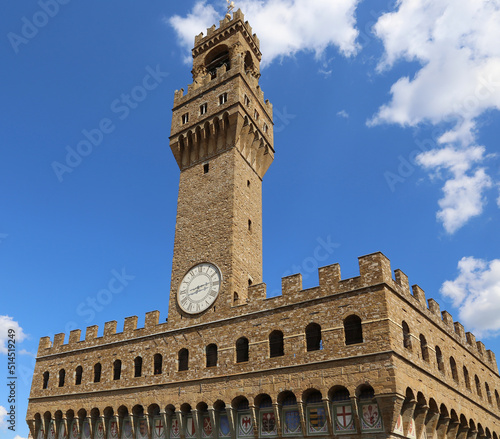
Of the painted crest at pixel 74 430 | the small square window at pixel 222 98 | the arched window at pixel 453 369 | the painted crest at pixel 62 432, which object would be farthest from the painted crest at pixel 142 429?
the small square window at pixel 222 98

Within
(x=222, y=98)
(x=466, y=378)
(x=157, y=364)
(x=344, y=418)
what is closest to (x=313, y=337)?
(x=344, y=418)

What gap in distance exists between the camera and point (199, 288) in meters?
28.8

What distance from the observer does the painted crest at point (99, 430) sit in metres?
28.5

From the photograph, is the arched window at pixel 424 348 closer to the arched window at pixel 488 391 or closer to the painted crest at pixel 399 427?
the painted crest at pixel 399 427

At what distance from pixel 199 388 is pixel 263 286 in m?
6.63

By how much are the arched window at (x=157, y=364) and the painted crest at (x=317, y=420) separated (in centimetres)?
1009

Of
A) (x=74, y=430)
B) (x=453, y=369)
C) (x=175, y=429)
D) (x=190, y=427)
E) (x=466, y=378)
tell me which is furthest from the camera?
(x=74, y=430)

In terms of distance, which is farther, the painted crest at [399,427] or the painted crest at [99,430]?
the painted crest at [99,430]

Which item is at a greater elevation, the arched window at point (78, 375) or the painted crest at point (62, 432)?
the arched window at point (78, 375)

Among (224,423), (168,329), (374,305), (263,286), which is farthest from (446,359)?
(168,329)

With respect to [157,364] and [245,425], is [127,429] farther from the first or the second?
[245,425]

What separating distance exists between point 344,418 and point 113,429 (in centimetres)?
1517

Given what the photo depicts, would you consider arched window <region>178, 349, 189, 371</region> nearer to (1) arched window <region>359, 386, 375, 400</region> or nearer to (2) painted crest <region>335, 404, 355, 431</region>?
(2) painted crest <region>335, 404, 355, 431</region>

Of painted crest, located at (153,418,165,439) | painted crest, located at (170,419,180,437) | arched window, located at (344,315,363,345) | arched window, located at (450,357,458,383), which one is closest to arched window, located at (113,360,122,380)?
painted crest, located at (153,418,165,439)
